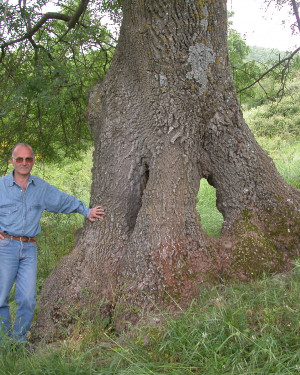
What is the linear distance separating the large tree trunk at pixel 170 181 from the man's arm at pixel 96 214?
0.08 m

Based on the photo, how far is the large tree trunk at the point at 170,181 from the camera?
370 centimetres

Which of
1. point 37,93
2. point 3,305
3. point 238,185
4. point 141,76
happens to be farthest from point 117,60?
point 3,305

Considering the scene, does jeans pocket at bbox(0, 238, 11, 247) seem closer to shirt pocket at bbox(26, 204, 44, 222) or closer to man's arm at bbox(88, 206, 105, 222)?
shirt pocket at bbox(26, 204, 44, 222)

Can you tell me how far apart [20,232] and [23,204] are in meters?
0.30

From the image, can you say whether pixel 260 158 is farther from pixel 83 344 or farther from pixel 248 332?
pixel 83 344

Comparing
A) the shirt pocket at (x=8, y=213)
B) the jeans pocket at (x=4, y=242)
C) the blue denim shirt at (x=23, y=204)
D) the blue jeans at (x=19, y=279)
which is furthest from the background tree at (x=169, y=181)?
the shirt pocket at (x=8, y=213)

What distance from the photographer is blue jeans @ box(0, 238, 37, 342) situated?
3.81 m

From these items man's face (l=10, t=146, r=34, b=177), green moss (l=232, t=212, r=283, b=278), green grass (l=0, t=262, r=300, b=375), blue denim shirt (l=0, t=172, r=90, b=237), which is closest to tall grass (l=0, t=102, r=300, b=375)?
green grass (l=0, t=262, r=300, b=375)

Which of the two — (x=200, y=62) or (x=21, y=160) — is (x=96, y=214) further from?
(x=200, y=62)

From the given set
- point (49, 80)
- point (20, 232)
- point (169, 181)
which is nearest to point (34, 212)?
point (20, 232)

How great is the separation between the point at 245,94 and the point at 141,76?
3.81 meters

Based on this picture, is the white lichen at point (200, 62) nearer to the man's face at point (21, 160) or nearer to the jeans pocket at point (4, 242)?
the man's face at point (21, 160)

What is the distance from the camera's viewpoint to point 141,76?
406 centimetres

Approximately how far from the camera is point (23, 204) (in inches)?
156
